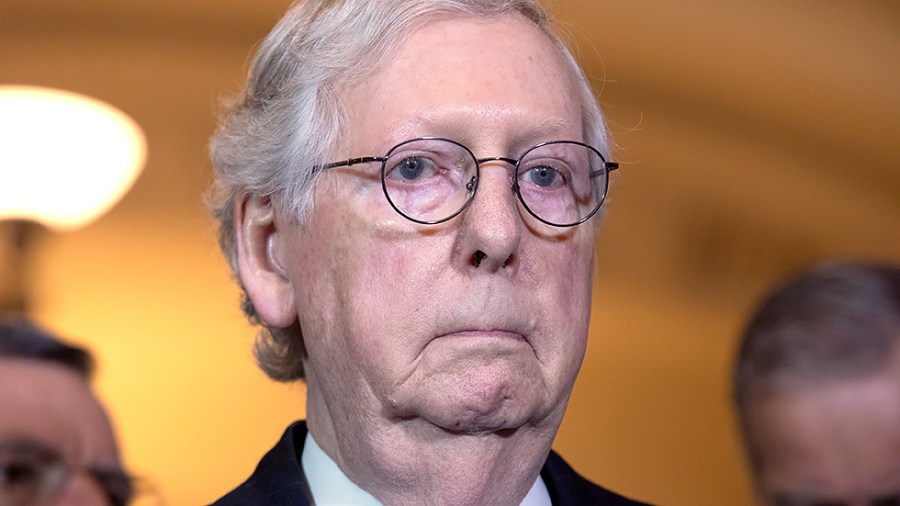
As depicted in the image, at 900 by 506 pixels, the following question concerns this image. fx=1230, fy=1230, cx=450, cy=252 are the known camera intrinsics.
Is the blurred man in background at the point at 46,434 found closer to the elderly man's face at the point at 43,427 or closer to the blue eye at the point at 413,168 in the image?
the elderly man's face at the point at 43,427

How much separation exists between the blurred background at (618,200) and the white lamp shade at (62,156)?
1.4 inches

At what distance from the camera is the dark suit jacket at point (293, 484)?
171 centimetres

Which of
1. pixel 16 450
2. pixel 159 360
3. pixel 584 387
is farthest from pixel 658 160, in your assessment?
pixel 16 450

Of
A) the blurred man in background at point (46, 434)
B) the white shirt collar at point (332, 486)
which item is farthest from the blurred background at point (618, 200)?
the blurred man in background at point (46, 434)

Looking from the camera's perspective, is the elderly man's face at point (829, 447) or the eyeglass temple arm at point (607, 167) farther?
the eyeglass temple arm at point (607, 167)

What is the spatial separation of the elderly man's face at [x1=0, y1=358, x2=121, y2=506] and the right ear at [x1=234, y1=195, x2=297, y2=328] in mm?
456

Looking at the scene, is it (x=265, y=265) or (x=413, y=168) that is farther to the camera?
(x=265, y=265)

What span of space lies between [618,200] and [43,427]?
1.94 metres

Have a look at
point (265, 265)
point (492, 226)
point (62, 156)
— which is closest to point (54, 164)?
point (62, 156)

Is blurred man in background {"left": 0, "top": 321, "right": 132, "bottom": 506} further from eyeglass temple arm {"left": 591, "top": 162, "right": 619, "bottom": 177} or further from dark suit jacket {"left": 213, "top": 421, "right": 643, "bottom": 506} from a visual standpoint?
eyeglass temple arm {"left": 591, "top": 162, "right": 619, "bottom": 177}

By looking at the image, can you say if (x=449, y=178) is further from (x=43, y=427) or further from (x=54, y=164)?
(x=54, y=164)

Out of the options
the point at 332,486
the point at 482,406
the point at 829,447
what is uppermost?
the point at 829,447

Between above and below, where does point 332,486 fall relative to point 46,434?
below

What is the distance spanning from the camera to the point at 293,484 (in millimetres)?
1715
